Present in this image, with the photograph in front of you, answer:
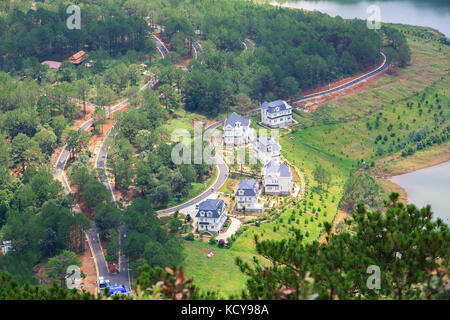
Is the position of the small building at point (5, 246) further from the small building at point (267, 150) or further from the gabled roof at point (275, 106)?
the gabled roof at point (275, 106)

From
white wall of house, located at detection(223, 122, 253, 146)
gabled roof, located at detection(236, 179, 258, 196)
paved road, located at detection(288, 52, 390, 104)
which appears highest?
paved road, located at detection(288, 52, 390, 104)

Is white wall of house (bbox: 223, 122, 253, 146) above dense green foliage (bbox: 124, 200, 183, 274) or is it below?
above

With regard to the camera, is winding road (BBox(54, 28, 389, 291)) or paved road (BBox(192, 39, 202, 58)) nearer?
winding road (BBox(54, 28, 389, 291))

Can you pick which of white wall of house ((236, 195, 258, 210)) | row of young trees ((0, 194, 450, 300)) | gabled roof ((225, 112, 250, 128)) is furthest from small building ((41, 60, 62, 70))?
row of young trees ((0, 194, 450, 300))

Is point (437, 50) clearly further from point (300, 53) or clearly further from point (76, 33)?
point (76, 33)

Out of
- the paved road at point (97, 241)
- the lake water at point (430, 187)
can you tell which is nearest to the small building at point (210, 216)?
the paved road at point (97, 241)

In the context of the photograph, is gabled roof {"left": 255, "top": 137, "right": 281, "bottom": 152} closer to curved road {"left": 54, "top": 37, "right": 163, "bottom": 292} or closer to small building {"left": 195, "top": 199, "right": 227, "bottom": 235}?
small building {"left": 195, "top": 199, "right": 227, "bottom": 235}

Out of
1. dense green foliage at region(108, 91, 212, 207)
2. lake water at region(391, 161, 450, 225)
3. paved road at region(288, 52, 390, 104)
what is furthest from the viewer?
paved road at region(288, 52, 390, 104)
